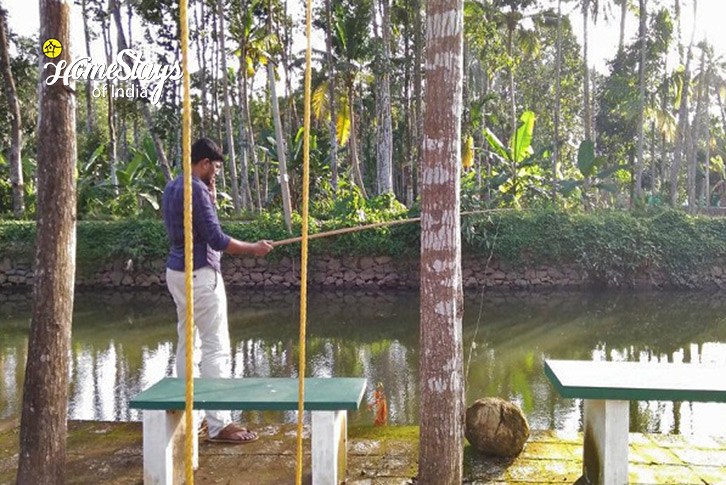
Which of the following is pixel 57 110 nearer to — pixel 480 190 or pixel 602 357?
pixel 602 357

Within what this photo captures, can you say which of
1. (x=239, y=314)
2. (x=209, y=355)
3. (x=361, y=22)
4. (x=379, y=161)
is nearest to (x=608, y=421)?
(x=209, y=355)

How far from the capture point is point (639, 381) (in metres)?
2.57

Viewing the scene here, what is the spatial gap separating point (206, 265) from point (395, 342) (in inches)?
192

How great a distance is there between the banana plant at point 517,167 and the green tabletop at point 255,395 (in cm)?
1058

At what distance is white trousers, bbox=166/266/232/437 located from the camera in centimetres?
304

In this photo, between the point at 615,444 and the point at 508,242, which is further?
the point at 508,242

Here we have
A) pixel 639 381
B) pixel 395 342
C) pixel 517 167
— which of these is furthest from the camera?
pixel 517 167

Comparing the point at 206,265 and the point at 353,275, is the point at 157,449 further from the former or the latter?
the point at 353,275

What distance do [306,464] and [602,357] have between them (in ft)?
15.9

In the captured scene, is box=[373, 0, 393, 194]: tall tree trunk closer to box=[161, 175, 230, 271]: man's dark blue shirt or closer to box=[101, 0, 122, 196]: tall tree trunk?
box=[101, 0, 122, 196]: tall tree trunk

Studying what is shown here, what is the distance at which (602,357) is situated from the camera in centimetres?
678

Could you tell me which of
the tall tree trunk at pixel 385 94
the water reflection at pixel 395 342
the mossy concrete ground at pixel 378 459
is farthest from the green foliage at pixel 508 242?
the mossy concrete ground at pixel 378 459

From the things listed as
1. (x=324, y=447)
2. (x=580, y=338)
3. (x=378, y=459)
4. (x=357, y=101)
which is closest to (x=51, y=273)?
(x=324, y=447)

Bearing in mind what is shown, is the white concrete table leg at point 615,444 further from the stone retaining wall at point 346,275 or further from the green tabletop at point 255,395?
the stone retaining wall at point 346,275
